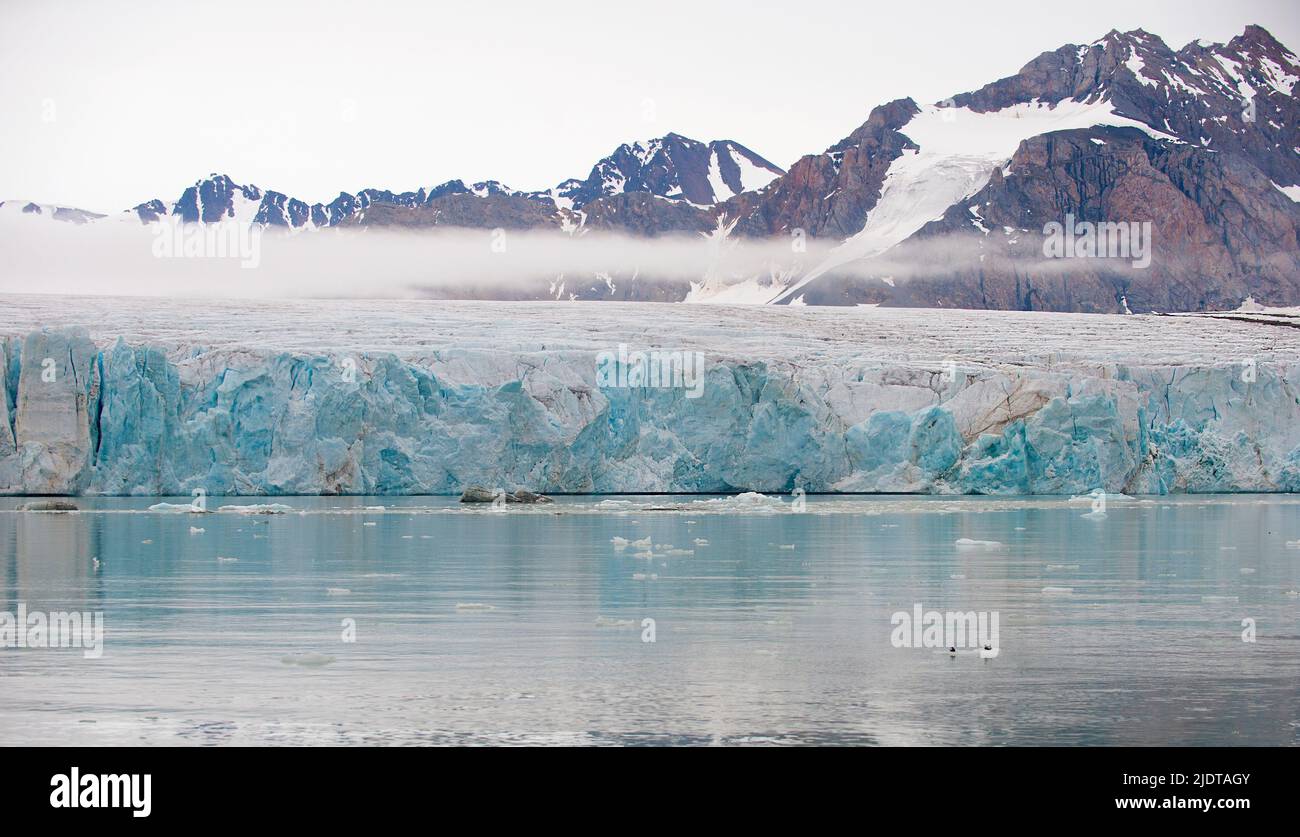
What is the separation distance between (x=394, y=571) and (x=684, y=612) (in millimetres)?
3409

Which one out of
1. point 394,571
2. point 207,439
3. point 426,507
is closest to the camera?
point 394,571

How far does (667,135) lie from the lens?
640 ft

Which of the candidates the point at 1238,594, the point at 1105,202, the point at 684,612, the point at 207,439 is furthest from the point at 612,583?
the point at 1105,202

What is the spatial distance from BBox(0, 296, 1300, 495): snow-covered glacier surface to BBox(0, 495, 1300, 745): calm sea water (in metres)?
8.52

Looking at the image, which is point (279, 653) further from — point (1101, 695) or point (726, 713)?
point (1101, 695)

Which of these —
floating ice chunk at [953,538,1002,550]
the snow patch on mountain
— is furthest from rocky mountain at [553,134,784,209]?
floating ice chunk at [953,538,1002,550]
